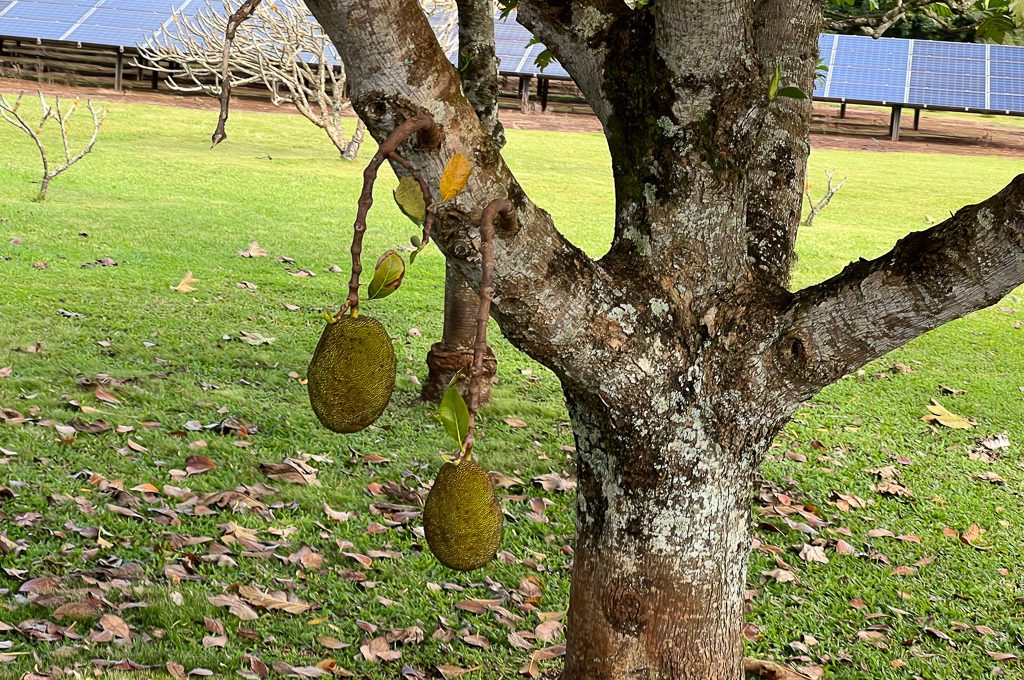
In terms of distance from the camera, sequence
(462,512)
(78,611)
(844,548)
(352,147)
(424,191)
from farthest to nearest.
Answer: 1. (352,147)
2. (844,548)
3. (78,611)
4. (462,512)
5. (424,191)

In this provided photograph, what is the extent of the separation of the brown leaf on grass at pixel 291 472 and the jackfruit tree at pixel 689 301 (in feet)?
6.03

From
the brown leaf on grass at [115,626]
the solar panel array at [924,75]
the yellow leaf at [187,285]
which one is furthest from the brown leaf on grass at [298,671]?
the solar panel array at [924,75]

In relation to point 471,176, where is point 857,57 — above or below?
above

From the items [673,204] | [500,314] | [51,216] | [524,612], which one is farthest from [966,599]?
[51,216]

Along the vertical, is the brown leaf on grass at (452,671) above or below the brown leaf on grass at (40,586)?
below

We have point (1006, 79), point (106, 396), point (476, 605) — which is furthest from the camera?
point (1006, 79)

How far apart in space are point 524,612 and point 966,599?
147 centimetres

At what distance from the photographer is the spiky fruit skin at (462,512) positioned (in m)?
1.43

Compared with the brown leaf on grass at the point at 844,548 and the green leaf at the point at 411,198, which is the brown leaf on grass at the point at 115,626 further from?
the brown leaf on grass at the point at 844,548

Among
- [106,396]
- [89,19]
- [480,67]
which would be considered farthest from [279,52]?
[480,67]

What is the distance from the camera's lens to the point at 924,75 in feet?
62.7

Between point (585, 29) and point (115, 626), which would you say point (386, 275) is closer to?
point (585, 29)

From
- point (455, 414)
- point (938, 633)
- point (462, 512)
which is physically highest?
point (455, 414)

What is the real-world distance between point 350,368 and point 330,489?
246cm
